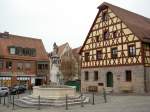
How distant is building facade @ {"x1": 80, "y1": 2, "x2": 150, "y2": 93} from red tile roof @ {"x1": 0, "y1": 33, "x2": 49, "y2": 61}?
15.4 metres

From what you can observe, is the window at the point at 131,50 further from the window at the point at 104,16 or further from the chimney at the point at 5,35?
the chimney at the point at 5,35

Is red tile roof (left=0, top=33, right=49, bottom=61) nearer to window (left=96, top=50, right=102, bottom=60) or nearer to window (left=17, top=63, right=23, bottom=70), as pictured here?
window (left=17, top=63, right=23, bottom=70)

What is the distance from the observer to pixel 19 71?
5159cm

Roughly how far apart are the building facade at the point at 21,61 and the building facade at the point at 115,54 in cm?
1492

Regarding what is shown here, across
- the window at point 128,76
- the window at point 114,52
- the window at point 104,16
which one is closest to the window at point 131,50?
the window at point 128,76

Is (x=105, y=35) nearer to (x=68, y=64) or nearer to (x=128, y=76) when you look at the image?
(x=128, y=76)

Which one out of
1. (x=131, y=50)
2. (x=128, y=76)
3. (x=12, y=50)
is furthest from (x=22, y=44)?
(x=128, y=76)

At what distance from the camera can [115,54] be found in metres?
36.9

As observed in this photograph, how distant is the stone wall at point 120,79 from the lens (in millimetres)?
32844

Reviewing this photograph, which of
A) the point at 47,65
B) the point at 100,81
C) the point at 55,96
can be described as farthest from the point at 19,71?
the point at 55,96

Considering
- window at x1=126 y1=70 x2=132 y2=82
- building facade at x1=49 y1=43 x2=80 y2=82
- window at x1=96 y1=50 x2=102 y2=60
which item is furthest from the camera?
building facade at x1=49 y1=43 x2=80 y2=82

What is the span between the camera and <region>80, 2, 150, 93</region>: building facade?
3334 centimetres

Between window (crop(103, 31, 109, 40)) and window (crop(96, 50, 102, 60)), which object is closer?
window (crop(103, 31, 109, 40))

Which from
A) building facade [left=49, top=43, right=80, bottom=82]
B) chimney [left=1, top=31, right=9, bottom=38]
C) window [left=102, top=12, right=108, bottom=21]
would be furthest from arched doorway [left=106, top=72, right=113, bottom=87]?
chimney [left=1, top=31, right=9, bottom=38]
